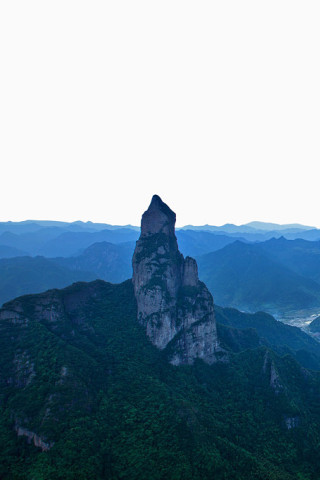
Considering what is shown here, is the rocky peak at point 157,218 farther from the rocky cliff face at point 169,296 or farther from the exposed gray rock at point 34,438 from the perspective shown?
the exposed gray rock at point 34,438

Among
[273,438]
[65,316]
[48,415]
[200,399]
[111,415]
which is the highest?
[65,316]

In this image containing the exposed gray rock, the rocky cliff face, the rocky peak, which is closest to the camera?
the exposed gray rock

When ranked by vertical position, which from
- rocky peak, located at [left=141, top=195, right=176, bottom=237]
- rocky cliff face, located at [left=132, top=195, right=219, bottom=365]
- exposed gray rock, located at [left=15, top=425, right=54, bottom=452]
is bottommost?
exposed gray rock, located at [left=15, top=425, right=54, bottom=452]

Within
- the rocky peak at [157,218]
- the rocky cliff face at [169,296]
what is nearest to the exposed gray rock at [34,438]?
the rocky cliff face at [169,296]

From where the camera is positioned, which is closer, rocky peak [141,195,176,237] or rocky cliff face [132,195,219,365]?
rocky cliff face [132,195,219,365]

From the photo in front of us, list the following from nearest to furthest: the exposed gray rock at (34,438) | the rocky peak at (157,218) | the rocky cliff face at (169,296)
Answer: the exposed gray rock at (34,438) < the rocky cliff face at (169,296) < the rocky peak at (157,218)

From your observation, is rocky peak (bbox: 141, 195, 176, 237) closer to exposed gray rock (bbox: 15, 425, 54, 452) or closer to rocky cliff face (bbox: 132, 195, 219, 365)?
rocky cliff face (bbox: 132, 195, 219, 365)

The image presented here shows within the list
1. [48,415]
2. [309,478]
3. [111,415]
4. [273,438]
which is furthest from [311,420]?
[48,415]

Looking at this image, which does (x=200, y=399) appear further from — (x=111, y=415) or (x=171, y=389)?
(x=111, y=415)

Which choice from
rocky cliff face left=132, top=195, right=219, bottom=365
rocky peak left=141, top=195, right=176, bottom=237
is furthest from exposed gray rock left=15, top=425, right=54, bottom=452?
rocky peak left=141, top=195, right=176, bottom=237
